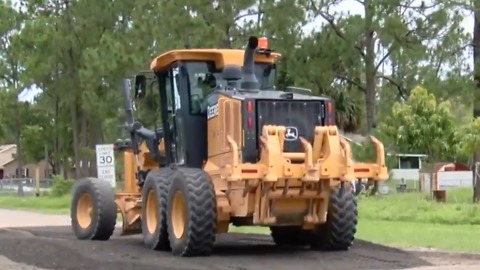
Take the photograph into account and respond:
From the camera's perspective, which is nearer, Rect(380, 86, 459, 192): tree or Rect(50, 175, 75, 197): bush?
Rect(380, 86, 459, 192): tree

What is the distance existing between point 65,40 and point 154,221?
33.4 metres

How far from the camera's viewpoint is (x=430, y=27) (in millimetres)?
36719

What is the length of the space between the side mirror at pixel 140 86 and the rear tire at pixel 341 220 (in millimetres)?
4439

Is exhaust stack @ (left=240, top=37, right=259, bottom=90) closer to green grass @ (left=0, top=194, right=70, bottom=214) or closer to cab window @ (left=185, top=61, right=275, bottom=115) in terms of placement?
cab window @ (left=185, top=61, right=275, bottom=115)

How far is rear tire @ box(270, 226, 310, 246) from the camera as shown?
54.6 ft

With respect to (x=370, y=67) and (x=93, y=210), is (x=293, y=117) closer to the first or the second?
(x=93, y=210)

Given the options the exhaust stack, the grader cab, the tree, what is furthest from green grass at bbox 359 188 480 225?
the exhaust stack

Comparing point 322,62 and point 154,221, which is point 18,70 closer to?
point 322,62

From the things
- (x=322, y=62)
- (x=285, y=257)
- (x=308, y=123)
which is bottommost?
(x=285, y=257)

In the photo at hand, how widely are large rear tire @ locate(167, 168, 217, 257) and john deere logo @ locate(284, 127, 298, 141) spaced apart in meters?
1.33


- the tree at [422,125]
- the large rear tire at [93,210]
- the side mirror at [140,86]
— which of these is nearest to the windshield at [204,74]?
the side mirror at [140,86]

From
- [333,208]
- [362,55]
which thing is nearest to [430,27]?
[362,55]

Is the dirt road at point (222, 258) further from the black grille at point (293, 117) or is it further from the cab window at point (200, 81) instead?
the cab window at point (200, 81)

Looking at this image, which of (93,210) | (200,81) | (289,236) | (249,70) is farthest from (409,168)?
(249,70)
